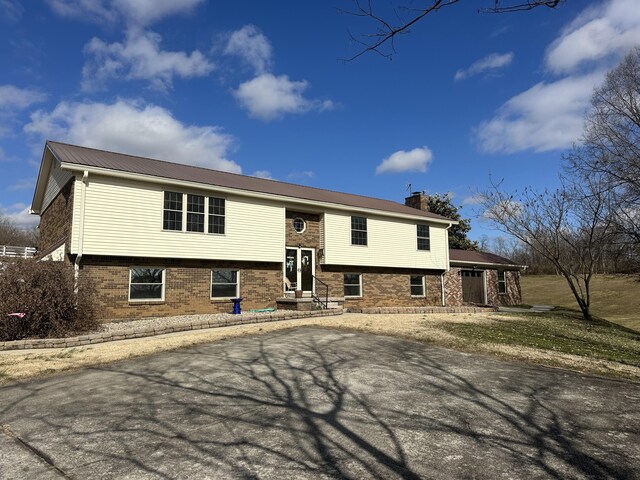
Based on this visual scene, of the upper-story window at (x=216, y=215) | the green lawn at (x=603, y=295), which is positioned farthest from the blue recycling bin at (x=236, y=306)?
the green lawn at (x=603, y=295)

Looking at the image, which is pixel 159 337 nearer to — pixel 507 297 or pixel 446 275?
pixel 446 275

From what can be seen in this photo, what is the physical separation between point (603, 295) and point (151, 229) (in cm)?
3765

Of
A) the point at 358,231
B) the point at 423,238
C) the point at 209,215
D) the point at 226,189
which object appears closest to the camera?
the point at 209,215

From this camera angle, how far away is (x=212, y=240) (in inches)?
640

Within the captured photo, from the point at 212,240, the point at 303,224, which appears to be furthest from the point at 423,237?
the point at 212,240

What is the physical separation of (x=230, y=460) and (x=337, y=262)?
16.2 metres

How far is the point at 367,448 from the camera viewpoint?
4.00m

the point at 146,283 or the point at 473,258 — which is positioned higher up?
the point at 473,258

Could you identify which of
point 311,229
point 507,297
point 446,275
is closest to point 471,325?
point 311,229

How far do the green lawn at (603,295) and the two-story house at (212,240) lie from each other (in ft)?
44.4

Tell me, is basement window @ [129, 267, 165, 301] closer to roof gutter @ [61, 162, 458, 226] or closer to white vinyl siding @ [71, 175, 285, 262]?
white vinyl siding @ [71, 175, 285, 262]

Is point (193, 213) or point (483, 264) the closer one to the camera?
point (193, 213)

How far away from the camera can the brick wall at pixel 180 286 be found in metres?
14.1

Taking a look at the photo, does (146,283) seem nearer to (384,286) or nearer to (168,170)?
(168,170)
